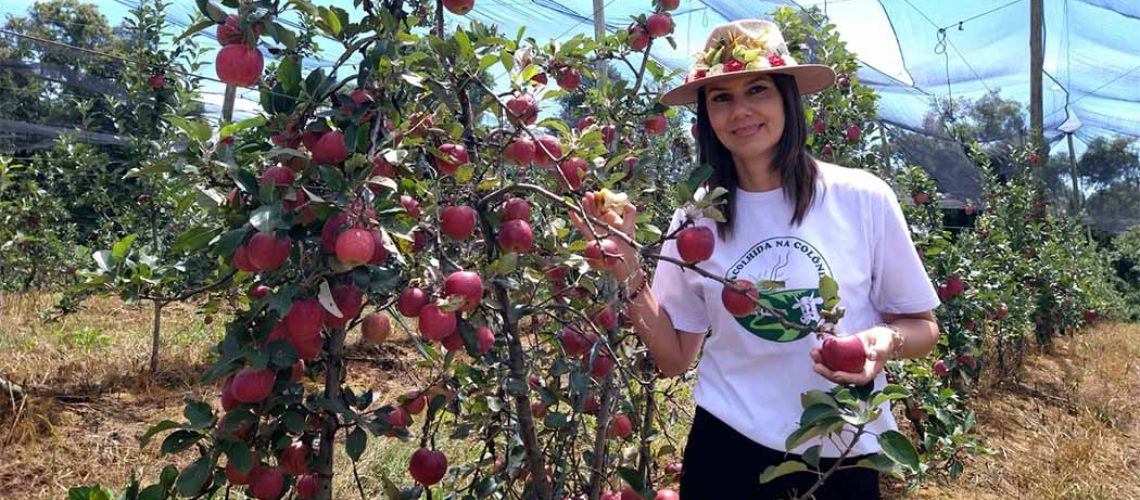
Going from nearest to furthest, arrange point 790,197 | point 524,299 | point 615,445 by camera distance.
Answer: point 790,197 < point 524,299 < point 615,445

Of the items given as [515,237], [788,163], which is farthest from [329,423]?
[788,163]

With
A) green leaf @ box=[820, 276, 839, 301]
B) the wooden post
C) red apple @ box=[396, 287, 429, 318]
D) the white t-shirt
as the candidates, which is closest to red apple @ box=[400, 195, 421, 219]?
red apple @ box=[396, 287, 429, 318]

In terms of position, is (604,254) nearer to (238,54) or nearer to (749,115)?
(749,115)

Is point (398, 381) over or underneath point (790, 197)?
underneath

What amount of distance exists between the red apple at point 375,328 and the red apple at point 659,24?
1.02 metres

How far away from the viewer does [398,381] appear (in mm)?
3664

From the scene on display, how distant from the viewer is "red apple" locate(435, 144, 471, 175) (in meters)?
1.20

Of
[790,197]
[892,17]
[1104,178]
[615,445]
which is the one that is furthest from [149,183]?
[1104,178]

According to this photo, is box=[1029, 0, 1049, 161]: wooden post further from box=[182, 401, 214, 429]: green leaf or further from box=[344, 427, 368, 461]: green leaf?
box=[182, 401, 214, 429]: green leaf

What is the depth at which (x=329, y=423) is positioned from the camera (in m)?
1.09

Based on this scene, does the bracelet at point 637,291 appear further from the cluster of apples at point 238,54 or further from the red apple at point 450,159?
the cluster of apples at point 238,54

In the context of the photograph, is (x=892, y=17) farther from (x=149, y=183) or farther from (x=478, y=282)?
(x=478, y=282)

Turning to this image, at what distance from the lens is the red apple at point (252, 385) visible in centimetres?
93

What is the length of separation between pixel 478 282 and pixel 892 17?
352 inches
